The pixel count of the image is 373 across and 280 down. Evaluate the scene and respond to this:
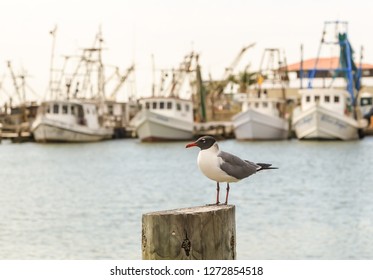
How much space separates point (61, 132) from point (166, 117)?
424 cm

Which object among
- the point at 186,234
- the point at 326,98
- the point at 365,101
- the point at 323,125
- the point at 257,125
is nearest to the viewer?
the point at 186,234

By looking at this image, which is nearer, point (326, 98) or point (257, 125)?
point (326, 98)

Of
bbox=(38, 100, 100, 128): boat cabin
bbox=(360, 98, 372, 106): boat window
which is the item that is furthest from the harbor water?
bbox=(360, 98, 372, 106): boat window

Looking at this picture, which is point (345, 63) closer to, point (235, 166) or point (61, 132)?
point (61, 132)

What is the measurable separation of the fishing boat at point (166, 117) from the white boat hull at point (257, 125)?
1601 mm

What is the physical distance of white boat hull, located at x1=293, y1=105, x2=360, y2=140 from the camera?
103ft

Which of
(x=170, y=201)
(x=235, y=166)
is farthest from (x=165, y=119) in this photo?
(x=235, y=166)

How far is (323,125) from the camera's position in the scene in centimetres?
3186

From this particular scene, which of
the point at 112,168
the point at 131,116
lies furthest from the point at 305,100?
the point at 131,116

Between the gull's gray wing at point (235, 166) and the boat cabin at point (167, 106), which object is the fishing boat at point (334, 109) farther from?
the gull's gray wing at point (235, 166)

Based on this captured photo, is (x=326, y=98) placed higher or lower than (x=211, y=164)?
lower

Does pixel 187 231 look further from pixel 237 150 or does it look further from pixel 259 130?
pixel 259 130

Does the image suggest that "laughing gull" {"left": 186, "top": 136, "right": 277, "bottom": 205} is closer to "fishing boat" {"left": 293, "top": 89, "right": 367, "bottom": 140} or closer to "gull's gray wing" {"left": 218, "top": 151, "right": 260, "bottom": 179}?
"gull's gray wing" {"left": 218, "top": 151, "right": 260, "bottom": 179}
